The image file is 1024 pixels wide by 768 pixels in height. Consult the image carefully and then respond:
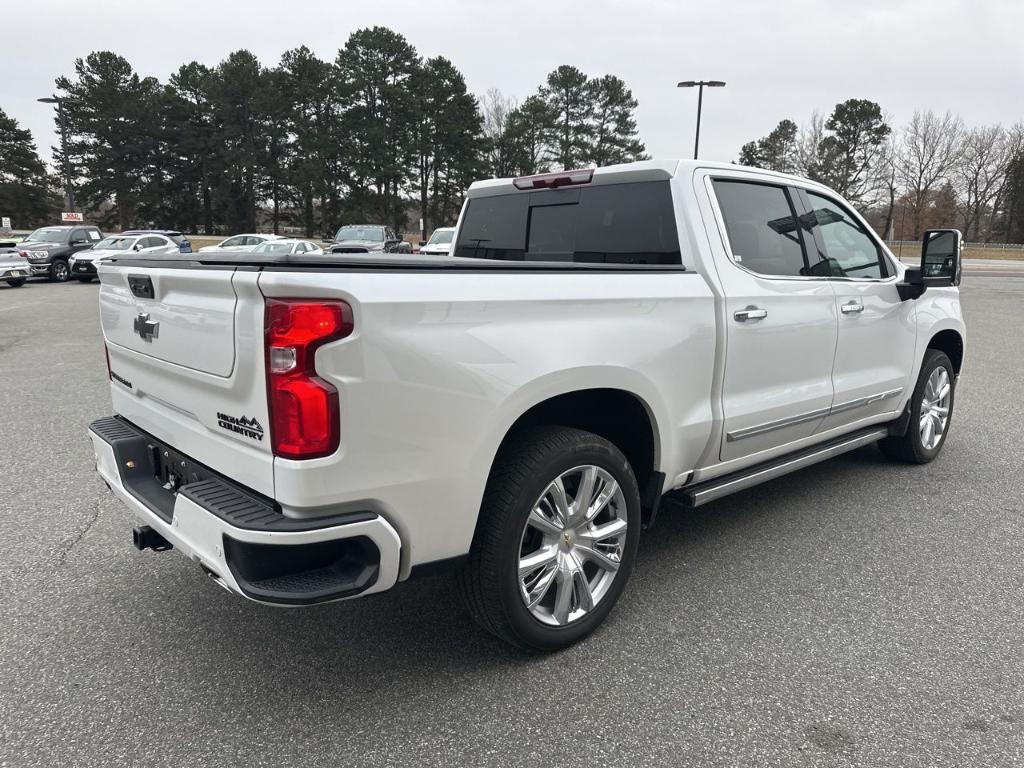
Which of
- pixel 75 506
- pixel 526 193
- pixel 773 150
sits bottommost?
pixel 75 506

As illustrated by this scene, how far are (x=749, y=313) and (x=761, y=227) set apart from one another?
0.61 m

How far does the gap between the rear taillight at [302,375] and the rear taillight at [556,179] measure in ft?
6.52

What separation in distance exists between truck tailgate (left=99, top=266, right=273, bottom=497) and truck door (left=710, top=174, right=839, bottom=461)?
2.05 meters

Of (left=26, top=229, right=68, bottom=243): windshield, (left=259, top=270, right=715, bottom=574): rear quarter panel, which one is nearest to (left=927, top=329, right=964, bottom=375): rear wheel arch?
(left=259, top=270, right=715, bottom=574): rear quarter panel

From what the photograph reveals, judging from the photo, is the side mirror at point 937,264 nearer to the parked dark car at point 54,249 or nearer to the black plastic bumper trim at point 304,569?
the black plastic bumper trim at point 304,569

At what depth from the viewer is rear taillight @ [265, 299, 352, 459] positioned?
78.7 inches

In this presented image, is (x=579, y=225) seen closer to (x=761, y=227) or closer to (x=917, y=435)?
(x=761, y=227)

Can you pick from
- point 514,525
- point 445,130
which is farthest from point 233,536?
point 445,130

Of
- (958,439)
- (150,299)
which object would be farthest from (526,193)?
(958,439)

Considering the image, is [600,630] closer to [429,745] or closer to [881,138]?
[429,745]

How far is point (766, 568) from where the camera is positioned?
11.6ft

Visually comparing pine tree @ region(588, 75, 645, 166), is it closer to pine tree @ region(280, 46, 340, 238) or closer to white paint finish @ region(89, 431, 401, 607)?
pine tree @ region(280, 46, 340, 238)

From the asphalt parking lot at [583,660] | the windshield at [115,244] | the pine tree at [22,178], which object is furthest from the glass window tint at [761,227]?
the pine tree at [22,178]

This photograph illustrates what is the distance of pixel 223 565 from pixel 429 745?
0.86 metres
